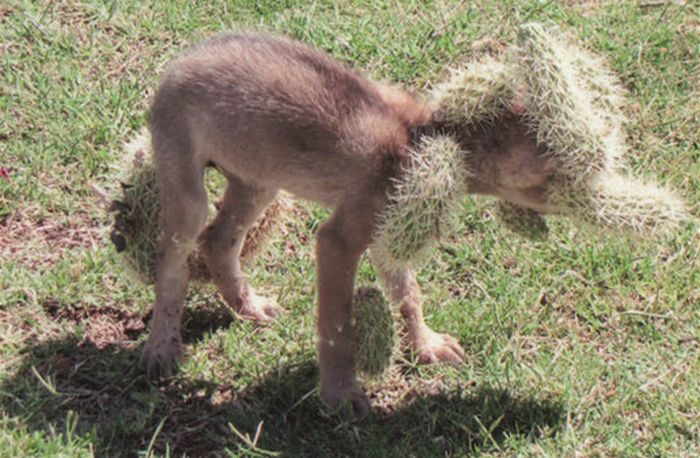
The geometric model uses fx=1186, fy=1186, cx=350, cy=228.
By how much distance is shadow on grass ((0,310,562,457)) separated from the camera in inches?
198

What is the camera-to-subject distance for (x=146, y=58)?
712cm

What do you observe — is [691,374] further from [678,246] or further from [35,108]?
[35,108]

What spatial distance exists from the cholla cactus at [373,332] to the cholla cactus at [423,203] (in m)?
0.29

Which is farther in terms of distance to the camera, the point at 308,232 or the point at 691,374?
the point at 308,232

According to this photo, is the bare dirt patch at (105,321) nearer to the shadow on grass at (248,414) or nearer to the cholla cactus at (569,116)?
the shadow on grass at (248,414)

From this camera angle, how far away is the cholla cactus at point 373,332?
16.4ft

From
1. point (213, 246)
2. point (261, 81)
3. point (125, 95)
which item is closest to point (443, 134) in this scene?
point (261, 81)

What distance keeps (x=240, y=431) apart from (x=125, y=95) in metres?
2.52

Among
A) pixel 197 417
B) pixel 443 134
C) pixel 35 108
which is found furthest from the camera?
pixel 35 108

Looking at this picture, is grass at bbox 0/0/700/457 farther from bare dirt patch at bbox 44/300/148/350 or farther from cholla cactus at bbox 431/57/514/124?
cholla cactus at bbox 431/57/514/124

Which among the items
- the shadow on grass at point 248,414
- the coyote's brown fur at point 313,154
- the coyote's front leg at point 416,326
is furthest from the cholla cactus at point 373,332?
the coyote's front leg at point 416,326

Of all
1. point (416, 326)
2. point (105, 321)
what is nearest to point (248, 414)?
point (416, 326)

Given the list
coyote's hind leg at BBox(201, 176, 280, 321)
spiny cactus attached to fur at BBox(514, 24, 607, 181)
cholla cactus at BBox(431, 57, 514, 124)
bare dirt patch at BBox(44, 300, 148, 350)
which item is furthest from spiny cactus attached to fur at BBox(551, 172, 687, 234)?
bare dirt patch at BBox(44, 300, 148, 350)

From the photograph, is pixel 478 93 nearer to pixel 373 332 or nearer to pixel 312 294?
pixel 373 332
